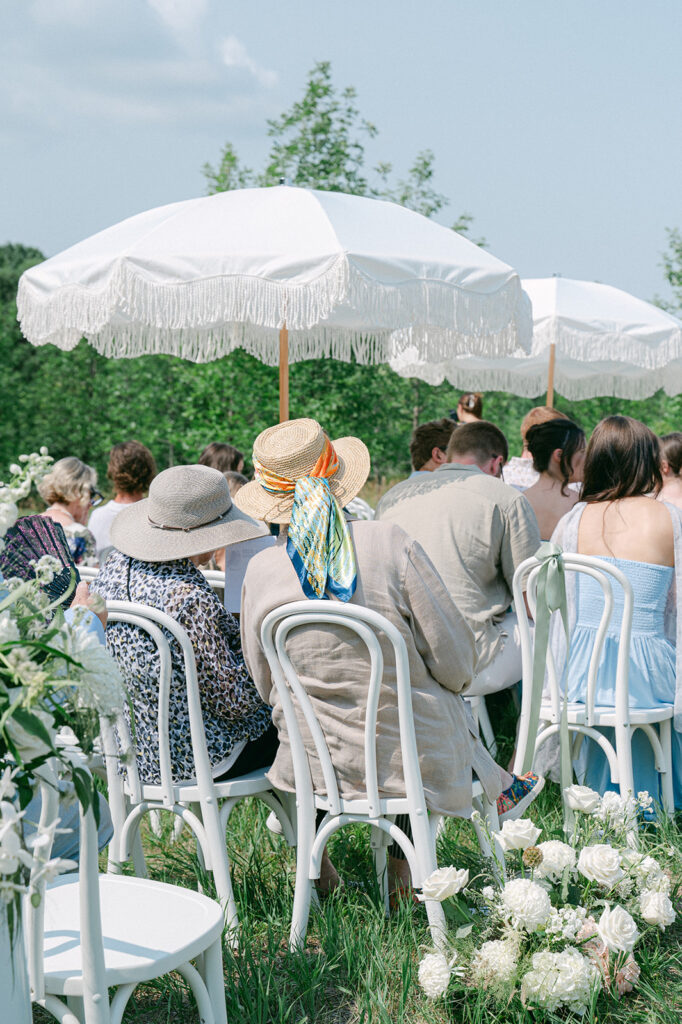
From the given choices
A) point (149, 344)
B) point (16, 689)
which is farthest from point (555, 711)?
point (149, 344)

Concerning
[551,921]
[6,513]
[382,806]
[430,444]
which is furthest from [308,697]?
[430,444]

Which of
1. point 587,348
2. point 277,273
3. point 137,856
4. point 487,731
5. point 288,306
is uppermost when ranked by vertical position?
point 277,273

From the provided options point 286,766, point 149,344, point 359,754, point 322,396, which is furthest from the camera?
point 322,396

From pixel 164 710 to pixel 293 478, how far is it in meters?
0.77

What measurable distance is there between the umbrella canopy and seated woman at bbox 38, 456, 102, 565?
262cm

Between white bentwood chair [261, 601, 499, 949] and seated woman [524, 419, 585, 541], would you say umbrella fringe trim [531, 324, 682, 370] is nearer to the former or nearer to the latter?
seated woman [524, 419, 585, 541]

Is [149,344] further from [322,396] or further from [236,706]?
[322,396]

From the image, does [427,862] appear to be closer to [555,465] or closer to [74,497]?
[555,465]

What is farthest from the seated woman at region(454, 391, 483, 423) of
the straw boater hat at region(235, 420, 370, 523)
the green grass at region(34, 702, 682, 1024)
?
the green grass at region(34, 702, 682, 1024)

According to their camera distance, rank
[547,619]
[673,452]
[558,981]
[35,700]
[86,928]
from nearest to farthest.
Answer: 1. [35,700]
2. [86,928]
3. [558,981]
4. [547,619]
5. [673,452]

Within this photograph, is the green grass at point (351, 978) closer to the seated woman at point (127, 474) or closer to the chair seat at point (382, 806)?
the chair seat at point (382, 806)

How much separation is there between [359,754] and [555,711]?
1.14 meters

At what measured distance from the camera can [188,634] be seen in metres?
2.86

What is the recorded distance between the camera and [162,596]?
2893 millimetres
